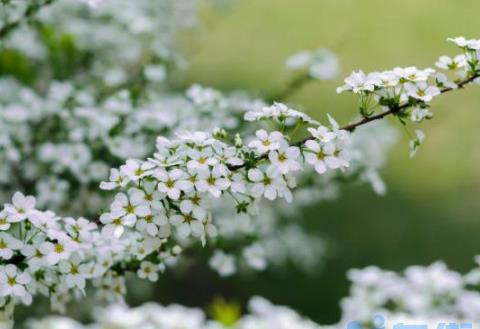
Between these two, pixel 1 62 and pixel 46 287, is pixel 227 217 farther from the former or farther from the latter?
pixel 46 287

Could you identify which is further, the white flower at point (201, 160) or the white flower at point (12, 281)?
the white flower at point (12, 281)

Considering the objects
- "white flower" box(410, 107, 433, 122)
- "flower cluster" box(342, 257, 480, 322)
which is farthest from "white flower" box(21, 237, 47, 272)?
"flower cluster" box(342, 257, 480, 322)

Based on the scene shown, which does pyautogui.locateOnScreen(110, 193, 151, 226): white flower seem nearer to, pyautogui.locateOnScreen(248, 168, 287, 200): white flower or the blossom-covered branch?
the blossom-covered branch

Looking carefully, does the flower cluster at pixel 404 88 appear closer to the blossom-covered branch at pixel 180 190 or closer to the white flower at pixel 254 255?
the blossom-covered branch at pixel 180 190

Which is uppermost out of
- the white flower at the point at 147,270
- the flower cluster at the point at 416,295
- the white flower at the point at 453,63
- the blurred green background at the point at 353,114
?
the blurred green background at the point at 353,114

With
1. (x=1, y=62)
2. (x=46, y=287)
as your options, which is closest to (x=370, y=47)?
(x=1, y=62)

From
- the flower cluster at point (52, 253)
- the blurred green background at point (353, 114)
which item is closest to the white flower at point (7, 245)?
the flower cluster at point (52, 253)
